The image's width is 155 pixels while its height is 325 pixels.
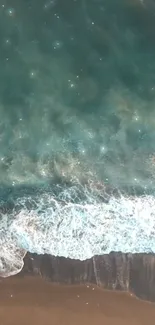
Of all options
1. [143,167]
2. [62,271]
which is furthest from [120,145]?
[62,271]

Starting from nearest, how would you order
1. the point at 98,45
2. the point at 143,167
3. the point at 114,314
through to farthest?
the point at 114,314
the point at 143,167
the point at 98,45

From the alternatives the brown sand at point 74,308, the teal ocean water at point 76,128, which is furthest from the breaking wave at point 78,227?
the brown sand at point 74,308

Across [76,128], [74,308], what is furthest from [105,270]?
[76,128]

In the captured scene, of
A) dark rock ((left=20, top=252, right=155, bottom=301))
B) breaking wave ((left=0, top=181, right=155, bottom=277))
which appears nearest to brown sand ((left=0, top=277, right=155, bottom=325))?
dark rock ((left=20, top=252, right=155, bottom=301))

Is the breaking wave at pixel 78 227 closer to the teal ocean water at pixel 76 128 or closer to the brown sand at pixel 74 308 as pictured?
the teal ocean water at pixel 76 128

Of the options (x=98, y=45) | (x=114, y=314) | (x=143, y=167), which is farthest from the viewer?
(x=98, y=45)

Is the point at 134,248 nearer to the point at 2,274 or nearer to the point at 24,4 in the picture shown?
the point at 2,274

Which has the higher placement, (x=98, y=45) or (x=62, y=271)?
(x=98, y=45)
